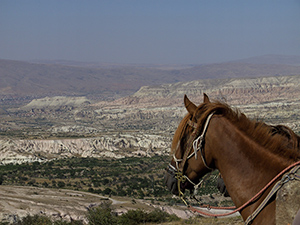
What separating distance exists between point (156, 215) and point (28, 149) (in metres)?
44.7

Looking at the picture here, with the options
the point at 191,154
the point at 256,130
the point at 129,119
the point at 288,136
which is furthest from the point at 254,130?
the point at 129,119

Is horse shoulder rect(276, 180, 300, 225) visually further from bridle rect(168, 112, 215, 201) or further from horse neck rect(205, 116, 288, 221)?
bridle rect(168, 112, 215, 201)

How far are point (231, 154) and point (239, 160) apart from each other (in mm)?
100

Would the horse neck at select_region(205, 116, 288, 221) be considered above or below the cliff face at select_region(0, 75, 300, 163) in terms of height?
above

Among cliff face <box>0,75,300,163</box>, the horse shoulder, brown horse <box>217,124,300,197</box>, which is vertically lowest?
cliff face <box>0,75,300,163</box>

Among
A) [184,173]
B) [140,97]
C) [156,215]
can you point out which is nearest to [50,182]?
[156,215]

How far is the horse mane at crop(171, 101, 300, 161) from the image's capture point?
361 centimetres

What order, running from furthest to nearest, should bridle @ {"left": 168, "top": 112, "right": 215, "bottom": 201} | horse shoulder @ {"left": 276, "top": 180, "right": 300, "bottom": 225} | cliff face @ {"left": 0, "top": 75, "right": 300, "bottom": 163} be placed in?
cliff face @ {"left": 0, "top": 75, "right": 300, "bottom": 163} < bridle @ {"left": 168, "top": 112, "right": 215, "bottom": 201} < horse shoulder @ {"left": 276, "top": 180, "right": 300, "bottom": 225}

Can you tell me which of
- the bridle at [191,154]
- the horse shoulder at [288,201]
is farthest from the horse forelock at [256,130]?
the horse shoulder at [288,201]

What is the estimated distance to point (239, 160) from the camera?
3824 millimetres

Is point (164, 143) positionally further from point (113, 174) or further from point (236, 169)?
point (236, 169)

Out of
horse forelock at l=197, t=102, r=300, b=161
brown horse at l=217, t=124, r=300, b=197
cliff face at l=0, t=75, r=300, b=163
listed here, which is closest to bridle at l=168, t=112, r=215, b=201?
horse forelock at l=197, t=102, r=300, b=161

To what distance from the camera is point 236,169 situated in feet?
12.6

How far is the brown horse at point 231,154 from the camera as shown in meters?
3.62
